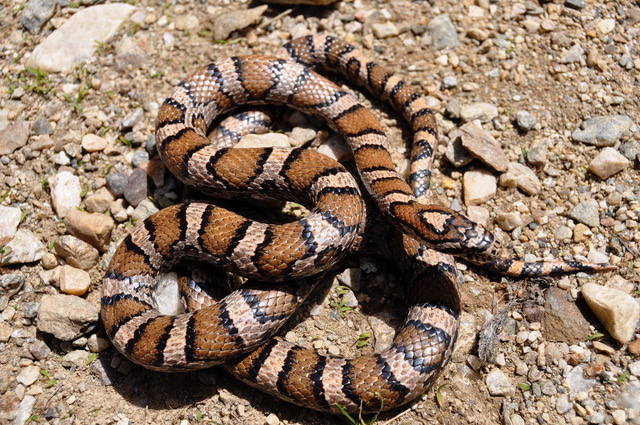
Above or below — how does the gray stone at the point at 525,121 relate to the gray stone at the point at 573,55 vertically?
below

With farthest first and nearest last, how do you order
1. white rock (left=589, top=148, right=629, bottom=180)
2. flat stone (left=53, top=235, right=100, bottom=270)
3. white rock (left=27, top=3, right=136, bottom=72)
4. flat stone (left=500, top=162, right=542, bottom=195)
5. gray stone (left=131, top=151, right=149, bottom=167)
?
white rock (left=27, top=3, right=136, bottom=72)
gray stone (left=131, top=151, right=149, bottom=167)
flat stone (left=500, top=162, right=542, bottom=195)
white rock (left=589, top=148, right=629, bottom=180)
flat stone (left=53, top=235, right=100, bottom=270)

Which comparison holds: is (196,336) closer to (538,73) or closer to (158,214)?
(158,214)

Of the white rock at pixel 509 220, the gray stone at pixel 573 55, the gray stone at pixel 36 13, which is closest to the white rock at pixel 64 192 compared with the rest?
the gray stone at pixel 36 13

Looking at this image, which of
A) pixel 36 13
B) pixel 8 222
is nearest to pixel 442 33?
pixel 36 13

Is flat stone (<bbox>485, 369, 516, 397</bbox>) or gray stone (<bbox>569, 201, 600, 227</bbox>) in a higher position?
gray stone (<bbox>569, 201, 600, 227</bbox>)

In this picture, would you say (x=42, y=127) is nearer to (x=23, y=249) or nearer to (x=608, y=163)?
(x=23, y=249)

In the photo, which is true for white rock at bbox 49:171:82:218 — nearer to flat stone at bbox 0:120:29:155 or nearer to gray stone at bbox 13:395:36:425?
flat stone at bbox 0:120:29:155

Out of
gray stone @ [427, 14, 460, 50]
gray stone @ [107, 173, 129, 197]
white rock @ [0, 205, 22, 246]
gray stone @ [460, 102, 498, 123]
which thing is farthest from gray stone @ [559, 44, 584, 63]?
white rock @ [0, 205, 22, 246]

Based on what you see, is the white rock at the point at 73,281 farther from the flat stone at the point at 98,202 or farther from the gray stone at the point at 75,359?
the flat stone at the point at 98,202
